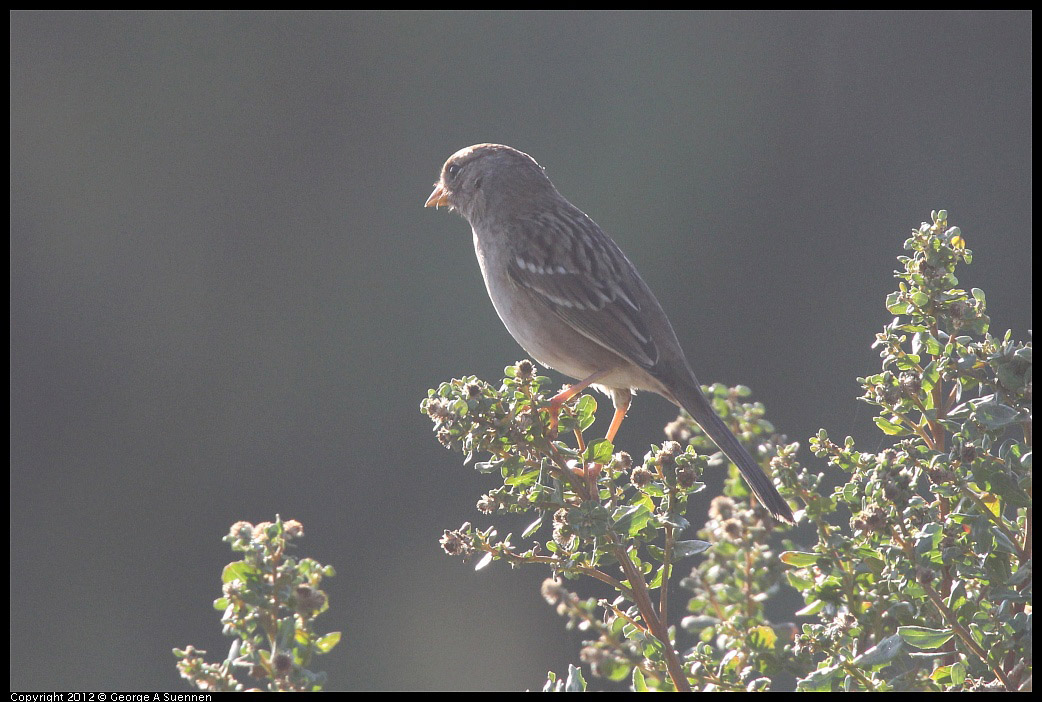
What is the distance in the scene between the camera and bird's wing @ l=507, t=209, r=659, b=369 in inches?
150

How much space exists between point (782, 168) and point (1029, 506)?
605 cm

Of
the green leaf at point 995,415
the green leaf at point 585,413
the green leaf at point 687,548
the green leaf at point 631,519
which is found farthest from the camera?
the green leaf at point 585,413

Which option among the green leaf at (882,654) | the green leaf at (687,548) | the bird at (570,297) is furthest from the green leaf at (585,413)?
the bird at (570,297)

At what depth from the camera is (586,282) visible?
13.2 ft

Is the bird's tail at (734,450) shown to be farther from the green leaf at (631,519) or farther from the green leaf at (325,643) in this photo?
the green leaf at (325,643)

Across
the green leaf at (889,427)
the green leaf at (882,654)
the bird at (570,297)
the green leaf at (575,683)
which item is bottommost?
the green leaf at (882,654)

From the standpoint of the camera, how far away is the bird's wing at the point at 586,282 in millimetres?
3807

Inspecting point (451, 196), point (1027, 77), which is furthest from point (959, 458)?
point (1027, 77)

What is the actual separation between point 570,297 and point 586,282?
11cm

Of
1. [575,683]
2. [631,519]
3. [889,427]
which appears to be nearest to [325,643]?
[575,683]

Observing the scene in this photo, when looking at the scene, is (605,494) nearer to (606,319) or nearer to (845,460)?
(845,460)

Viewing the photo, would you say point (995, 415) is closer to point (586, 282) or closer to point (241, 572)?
point (241, 572)

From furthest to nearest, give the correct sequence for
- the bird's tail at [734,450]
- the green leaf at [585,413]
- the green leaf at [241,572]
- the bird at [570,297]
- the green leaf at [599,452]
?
the bird at [570,297]
the bird's tail at [734,450]
the green leaf at [585,413]
the green leaf at [599,452]
the green leaf at [241,572]

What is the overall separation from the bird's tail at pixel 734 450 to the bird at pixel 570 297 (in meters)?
0.01
